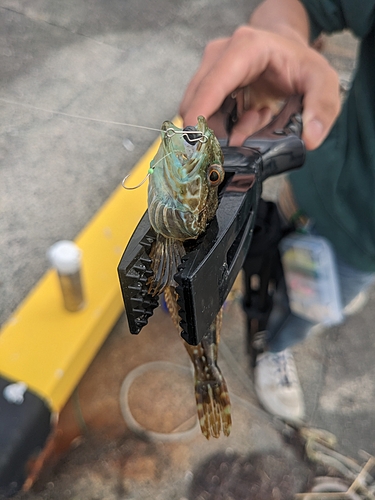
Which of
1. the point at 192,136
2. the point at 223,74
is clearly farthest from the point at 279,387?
the point at 192,136

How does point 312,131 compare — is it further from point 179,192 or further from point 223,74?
point 179,192

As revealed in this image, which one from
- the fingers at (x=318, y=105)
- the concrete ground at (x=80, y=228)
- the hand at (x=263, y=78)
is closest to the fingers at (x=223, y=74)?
the hand at (x=263, y=78)

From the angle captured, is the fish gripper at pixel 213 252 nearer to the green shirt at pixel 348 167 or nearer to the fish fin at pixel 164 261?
the fish fin at pixel 164 261

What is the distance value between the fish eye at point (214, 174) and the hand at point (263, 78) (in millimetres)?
223

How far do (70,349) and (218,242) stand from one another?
0.80m

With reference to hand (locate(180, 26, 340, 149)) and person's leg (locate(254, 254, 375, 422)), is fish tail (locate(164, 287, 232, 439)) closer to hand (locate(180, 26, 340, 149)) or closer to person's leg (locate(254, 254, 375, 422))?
hand (locate(180, 26, 340, 149))

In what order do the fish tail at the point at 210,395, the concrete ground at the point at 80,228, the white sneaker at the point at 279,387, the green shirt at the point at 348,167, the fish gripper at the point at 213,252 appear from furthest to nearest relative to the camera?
the white sneaker at the point at 279,387
the concrete ground at the point at 80,228
the green shirt at the point at 348,167
the fish tail at the point at 210,395
the fish gripper at the point at 213,252

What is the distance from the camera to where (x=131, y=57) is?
1.82m

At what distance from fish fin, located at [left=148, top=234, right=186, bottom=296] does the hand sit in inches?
10.5

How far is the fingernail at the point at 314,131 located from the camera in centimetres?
72

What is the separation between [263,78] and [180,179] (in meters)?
0.50

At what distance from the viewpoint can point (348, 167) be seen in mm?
1010

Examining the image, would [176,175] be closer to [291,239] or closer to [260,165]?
[260,165]

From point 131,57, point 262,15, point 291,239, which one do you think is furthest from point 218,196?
point 131,57
